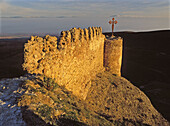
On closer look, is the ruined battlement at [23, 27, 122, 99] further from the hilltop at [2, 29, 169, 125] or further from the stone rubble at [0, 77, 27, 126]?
the stone rubble at [0, 77, 27, 126]

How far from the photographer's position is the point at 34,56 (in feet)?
16.7

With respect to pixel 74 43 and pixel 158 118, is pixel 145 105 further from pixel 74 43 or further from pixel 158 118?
pixel 74 43

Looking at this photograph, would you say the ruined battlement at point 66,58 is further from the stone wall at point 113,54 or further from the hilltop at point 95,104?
the stone wall at point 113,54

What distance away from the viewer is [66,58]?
6309 mm

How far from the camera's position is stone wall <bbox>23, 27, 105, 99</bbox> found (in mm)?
5148

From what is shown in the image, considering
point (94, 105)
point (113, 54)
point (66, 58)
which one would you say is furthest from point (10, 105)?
point (113, 54)

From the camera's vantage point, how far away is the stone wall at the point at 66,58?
515 centimetres

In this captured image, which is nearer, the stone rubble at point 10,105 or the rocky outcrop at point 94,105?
the stone rubble at point 10,105

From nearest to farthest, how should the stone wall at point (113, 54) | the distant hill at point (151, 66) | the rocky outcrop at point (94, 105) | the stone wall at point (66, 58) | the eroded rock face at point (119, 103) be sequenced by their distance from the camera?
the rocky outcrop at point (94, 105) < the stone wall at point (66, 58) < the eroded rock face at point (119, 103) < the stone wall at point (113, 54) < the distant hill at point (151, 66)

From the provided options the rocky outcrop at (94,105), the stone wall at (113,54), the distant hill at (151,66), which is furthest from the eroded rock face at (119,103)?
the distant hill at (151,66)

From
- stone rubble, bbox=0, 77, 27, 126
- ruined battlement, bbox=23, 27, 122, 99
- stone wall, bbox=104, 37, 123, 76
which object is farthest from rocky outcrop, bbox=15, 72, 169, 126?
stone wall, bbox=104, 37, 123, 76

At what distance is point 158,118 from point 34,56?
886cm

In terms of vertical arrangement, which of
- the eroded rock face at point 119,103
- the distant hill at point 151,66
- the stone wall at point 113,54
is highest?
the stone wall at point 113,54

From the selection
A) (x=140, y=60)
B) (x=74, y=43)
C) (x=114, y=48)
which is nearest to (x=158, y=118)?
(x=114, y=48)
